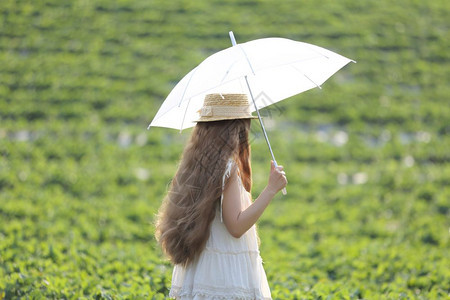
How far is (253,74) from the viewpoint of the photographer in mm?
3242

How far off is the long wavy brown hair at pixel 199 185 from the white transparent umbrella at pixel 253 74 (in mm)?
180

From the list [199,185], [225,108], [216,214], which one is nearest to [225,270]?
[216,214]

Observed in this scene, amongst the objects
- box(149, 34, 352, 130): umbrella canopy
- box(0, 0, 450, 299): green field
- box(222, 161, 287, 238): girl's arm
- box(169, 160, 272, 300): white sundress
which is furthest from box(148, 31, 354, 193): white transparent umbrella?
box(169, 160, 272, 300): white sundress

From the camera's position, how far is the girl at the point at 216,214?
9.91ft

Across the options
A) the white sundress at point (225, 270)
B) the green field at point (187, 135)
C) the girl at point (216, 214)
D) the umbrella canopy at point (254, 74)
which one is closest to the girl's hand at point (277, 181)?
the girl at point (216, 214)

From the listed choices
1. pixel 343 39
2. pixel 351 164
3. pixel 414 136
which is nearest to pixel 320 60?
pixel 351 164

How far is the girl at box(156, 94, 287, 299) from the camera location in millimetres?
3020

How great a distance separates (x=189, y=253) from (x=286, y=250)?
361 cm

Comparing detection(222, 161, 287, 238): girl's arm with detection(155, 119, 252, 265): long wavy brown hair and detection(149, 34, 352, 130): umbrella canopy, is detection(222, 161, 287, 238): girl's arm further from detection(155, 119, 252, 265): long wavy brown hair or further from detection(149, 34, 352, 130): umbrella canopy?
detection(149, 34, 352, 130): umbrella canopy

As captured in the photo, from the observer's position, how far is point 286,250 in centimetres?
655

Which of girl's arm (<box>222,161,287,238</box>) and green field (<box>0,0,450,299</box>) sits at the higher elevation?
girl's arm (<box>222,161,287,238</box>)

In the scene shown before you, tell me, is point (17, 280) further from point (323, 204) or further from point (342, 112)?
point (342, 112)

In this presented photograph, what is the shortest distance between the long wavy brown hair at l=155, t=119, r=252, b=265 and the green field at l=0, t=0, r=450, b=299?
0.64 feet

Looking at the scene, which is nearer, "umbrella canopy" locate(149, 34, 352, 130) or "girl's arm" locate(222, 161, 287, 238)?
"girl's arm" locate(222, 161, 287, 238)
